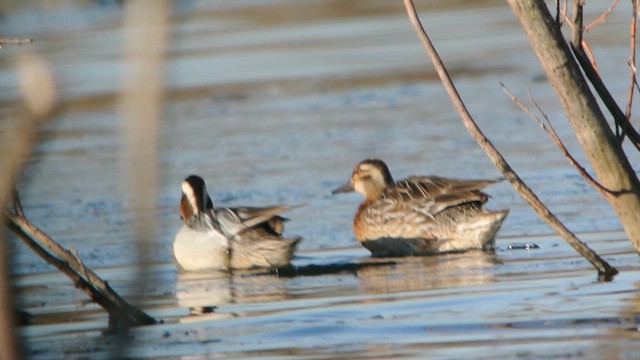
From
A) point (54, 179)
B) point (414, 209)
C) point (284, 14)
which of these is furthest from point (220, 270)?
point (284, 14)

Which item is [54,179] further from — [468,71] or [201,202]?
[468,71]

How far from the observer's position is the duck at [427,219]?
905 centimetres

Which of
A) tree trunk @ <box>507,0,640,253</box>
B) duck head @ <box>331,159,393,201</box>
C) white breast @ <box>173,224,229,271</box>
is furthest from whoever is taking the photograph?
duck head @ <box>331,159,393,201</box>

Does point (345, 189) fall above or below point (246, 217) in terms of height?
above

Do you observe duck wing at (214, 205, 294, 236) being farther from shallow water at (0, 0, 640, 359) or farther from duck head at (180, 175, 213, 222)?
shallow water at (0, 0, 640, 359)

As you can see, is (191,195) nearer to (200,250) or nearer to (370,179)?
(200,250)

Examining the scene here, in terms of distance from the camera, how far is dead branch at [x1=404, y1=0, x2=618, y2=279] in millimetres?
6199

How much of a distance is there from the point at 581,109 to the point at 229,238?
11.5 ft

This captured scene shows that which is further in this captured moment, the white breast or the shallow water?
the white breast

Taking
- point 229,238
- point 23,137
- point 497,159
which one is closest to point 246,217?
point 229,238

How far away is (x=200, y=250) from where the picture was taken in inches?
344

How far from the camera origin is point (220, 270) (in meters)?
8.97

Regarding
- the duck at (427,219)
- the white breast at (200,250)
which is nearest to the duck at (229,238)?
the white breast at (200,250)

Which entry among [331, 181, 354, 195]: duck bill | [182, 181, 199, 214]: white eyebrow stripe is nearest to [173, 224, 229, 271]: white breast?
[182, 181, 199, 214]: white eyebrow stripe
